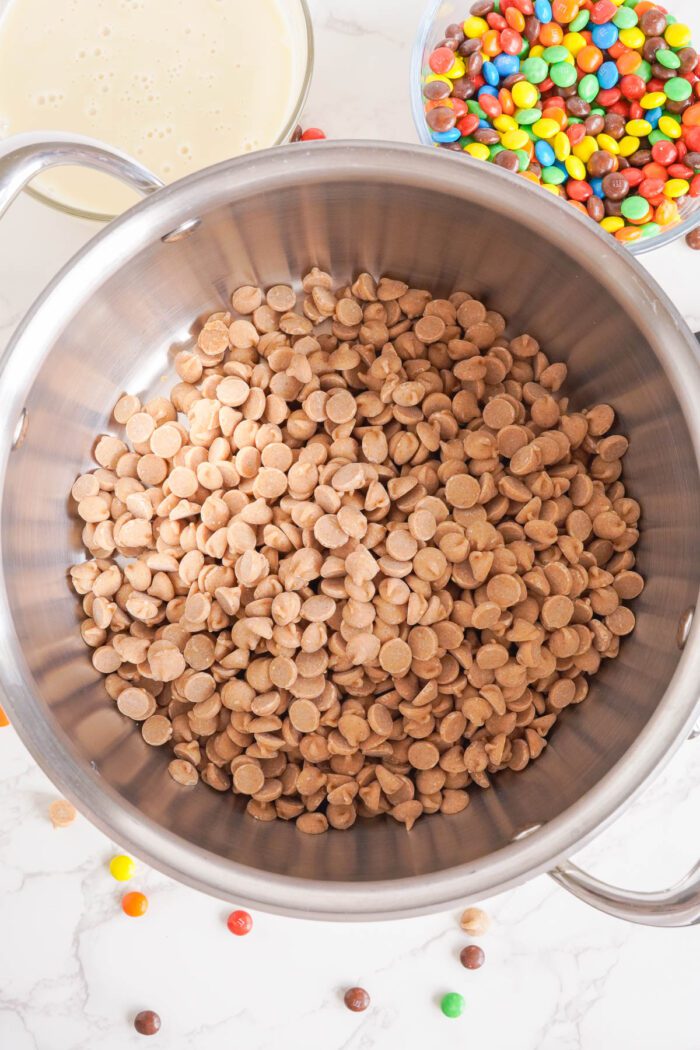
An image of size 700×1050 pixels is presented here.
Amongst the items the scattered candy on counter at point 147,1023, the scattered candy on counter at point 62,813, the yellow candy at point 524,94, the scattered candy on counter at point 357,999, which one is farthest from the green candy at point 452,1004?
the yellow candy at point 524,94

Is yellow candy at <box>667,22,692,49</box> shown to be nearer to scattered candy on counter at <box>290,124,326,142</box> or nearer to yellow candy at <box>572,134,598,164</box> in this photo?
yellow candy at <box>572,134,598,164</box>

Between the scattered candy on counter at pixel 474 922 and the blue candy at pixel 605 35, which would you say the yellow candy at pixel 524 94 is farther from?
the scattered candy on counter at pixel 474 922

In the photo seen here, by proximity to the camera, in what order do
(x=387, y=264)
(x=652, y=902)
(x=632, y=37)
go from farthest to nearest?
1. (x=632, y=37)
2. (x=387, y=264)
3. (x=652, y=902)

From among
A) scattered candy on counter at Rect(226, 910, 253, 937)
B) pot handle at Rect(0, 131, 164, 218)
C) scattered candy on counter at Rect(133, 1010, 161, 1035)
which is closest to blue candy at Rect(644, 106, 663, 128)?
pot handle at Rect(0, 131, 164, 218)

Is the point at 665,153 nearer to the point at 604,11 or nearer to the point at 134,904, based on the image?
the point at 604,11

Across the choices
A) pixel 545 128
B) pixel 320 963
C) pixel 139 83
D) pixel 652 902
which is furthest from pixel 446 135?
pixel 320 963

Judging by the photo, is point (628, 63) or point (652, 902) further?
point (628, 63)
